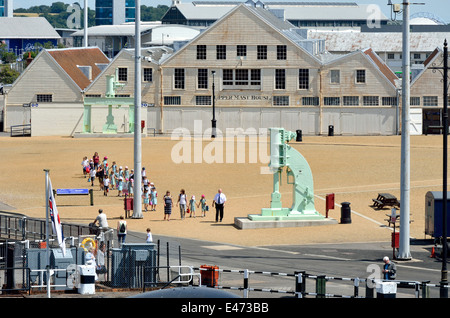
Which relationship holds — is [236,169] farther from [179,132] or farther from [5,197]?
[179,132]

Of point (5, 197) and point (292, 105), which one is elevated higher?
point (292, 105)

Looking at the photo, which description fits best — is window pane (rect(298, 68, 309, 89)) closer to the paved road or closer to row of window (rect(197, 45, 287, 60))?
row of window (rect(197, 45, 287, 60))

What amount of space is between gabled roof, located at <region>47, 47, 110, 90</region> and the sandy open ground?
14479mm

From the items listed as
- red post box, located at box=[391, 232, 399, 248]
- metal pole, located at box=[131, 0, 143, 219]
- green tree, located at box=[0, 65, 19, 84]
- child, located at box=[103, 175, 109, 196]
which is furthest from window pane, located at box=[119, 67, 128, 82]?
red post box, located at box=[391, 232, 399, 248]

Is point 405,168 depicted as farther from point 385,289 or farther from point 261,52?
point 261,52

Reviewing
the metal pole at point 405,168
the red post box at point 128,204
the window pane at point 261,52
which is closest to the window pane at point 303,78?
the window pane at point 261,52

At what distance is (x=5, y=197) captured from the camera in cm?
5000

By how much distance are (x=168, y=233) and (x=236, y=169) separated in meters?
19.8

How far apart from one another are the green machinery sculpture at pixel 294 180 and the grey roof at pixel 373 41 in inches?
3050

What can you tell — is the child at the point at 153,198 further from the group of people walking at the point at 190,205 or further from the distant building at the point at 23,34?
the distant building at the point at 23,34

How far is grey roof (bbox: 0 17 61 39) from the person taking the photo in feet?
613

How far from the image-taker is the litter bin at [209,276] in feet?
83.9

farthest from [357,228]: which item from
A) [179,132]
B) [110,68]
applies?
[110,68]
